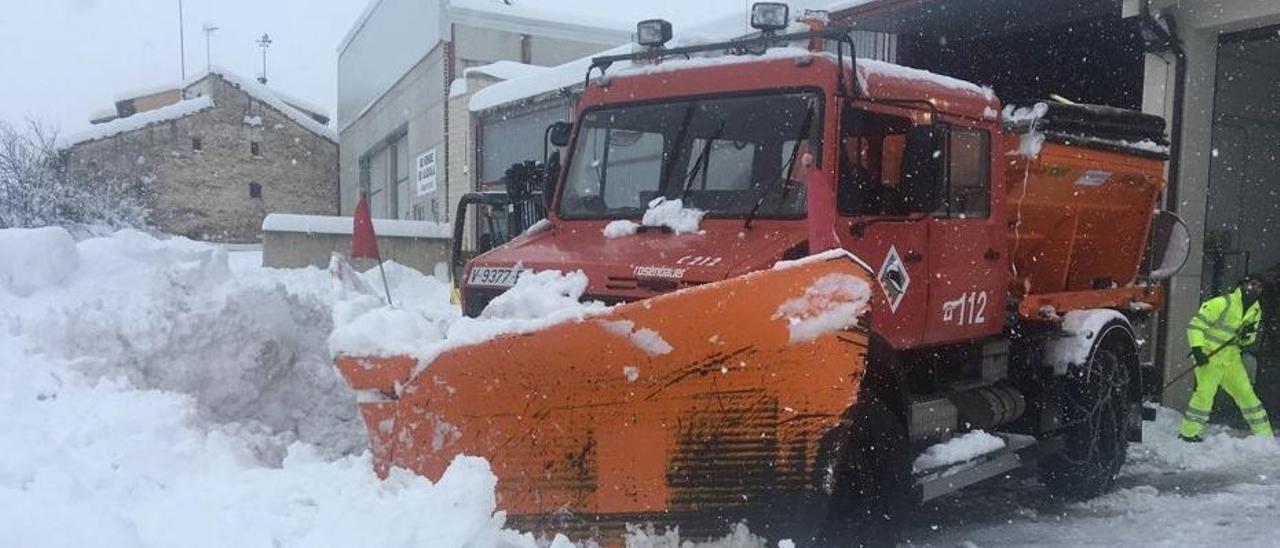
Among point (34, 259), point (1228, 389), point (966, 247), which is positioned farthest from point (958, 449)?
point (34, 259)

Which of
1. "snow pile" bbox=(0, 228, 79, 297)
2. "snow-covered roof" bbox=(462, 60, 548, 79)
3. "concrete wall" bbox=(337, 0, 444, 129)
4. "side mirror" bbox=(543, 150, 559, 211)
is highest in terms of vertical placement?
"concrete wall" bbox=(337, 0, 444, 129)

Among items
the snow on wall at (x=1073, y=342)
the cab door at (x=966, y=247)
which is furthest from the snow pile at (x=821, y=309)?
the snow on wall at (x=1073, y=342)

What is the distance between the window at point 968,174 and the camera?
5.08 metres

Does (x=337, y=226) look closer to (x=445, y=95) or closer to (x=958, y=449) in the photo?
(x=445, y=95)

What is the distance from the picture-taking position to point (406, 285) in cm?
1466

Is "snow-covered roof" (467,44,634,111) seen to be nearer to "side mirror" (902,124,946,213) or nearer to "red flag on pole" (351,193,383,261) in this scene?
"red flag on pole" (351,193,383,261)

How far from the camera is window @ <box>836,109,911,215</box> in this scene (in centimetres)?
454

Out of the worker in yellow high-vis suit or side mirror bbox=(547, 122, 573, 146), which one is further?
the worker in yellow high-vis suit

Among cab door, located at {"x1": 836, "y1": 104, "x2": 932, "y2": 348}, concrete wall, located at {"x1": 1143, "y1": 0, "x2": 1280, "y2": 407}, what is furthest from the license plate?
concrete wall, located at {"x1": 1143, "y1": 0, "x2": 1280, "y2": 407}

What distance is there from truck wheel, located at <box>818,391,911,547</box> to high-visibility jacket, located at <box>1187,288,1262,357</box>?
4.75 meters

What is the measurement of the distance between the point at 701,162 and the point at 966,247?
154 centimetres

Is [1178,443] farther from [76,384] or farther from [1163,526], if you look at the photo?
[76,384]

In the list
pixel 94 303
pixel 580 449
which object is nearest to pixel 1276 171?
pixel 580 449

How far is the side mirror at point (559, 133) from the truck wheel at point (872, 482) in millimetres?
2239
